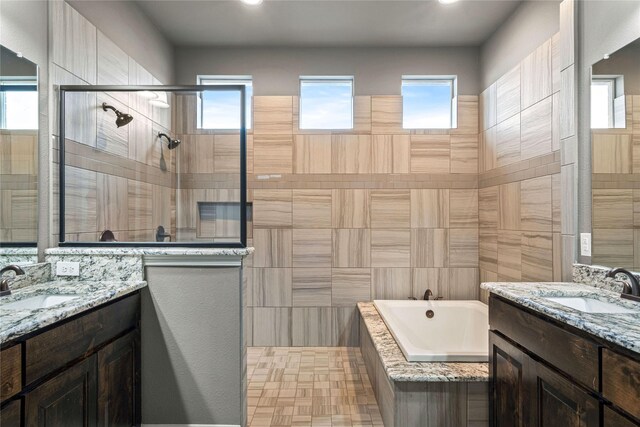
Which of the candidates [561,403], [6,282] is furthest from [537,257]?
[6,282]

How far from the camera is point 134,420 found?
1.98 metres

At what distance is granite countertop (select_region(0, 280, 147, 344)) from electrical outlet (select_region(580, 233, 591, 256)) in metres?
2.46

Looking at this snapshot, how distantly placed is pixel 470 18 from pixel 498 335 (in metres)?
2.65

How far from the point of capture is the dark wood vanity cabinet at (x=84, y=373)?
49.1 inches

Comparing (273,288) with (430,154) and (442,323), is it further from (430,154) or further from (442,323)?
(430,154)

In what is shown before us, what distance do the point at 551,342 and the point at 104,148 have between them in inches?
106

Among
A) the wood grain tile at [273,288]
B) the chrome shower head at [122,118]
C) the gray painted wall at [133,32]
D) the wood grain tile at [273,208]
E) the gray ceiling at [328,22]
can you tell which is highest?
the gray ceiling at [328,22]

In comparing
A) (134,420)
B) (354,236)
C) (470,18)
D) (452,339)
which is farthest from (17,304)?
(470,18)

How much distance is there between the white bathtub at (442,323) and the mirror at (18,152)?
245 centimetres

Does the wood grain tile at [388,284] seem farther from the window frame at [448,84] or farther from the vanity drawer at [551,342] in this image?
the vanity drawer at [551,342]

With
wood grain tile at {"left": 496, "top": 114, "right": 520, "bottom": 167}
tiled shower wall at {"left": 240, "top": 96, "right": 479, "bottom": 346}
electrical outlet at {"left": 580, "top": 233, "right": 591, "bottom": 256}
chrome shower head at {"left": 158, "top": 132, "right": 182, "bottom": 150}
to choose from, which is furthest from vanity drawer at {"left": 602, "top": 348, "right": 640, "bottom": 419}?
chrome shower head at {"left": 158, "top": 132, "right": 182, "bottom": 150}

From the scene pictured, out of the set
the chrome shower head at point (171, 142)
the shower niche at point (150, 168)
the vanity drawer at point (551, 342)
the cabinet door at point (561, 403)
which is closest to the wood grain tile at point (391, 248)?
the shower niche at point (150, 168)

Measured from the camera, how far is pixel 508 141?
3020 mm

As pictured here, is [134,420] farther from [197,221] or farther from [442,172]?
[442,172]
